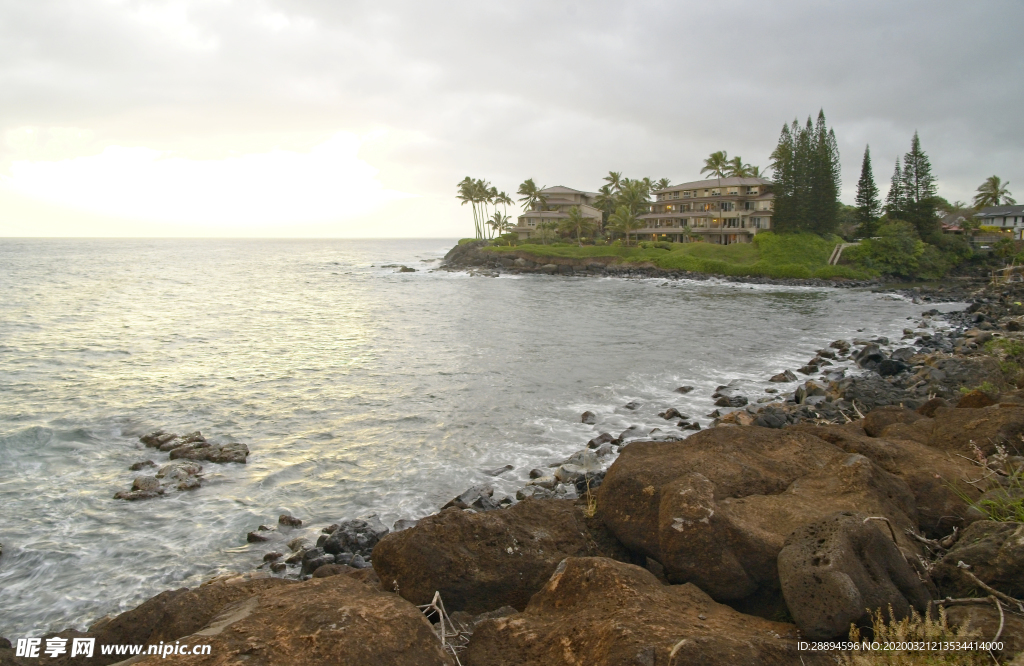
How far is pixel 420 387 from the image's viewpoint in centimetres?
2231

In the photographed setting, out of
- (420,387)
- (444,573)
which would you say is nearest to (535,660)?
(444,573)

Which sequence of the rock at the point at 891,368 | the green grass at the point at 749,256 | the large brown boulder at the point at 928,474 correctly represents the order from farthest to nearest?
the green grass at the point at 749,256, the rock at the point at 891,368, the large brown boulder at the point at 928,474

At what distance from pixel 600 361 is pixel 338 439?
13729 mm

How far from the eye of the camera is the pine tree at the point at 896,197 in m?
81.3

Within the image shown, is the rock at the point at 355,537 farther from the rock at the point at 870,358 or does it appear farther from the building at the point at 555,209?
the building at the point at 555,209

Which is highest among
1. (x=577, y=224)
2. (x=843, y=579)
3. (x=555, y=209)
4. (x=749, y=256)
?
(x=555, y=209)

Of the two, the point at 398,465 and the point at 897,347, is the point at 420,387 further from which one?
the point at 897,347

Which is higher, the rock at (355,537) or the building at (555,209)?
the building at (555,209)

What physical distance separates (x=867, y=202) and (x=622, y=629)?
317 ft

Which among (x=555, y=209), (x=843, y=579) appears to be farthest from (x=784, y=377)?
(x=555, y=209)

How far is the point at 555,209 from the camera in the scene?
388 ft

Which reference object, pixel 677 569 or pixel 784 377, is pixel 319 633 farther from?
pixel 784 377

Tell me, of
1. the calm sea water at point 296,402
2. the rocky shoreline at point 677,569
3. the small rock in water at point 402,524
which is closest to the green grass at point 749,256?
the calm sea water at point 296,402

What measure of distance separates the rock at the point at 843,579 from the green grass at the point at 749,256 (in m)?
75.9
